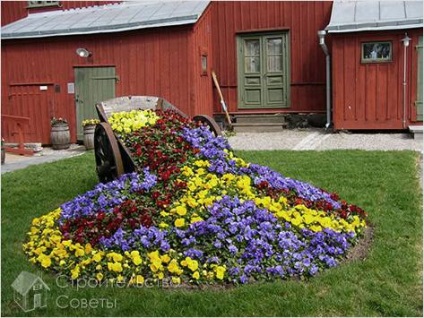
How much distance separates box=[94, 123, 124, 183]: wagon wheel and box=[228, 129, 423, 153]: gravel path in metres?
5.53

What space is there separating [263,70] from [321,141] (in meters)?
3.96

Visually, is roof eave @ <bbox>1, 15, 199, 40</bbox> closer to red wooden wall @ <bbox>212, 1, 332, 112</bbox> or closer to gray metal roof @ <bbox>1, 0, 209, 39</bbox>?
gray metal roof @ <bbox>1, 0, 209, 39</bbox>

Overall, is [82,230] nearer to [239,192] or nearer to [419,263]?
[239,192]

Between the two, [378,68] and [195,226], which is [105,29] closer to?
[378,68]

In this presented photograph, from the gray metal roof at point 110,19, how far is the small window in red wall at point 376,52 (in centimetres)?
410

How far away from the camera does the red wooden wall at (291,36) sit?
50.6ft

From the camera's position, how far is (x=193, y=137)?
21.3ft

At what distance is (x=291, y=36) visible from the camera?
1560cm

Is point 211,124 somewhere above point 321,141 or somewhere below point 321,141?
above

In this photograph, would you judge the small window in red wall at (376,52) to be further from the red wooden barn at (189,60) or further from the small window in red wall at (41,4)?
the small window in red wall at (41,4)

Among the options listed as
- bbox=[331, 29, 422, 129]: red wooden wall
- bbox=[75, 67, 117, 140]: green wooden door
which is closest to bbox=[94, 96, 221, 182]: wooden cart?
bbox=[75, 67, 117, 140]: green wooden door

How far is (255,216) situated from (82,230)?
154 cm

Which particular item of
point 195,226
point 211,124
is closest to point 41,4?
point 211,124

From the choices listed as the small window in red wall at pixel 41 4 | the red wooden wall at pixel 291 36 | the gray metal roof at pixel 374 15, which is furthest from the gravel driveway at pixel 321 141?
the small window in red wall at pixel 41 4
